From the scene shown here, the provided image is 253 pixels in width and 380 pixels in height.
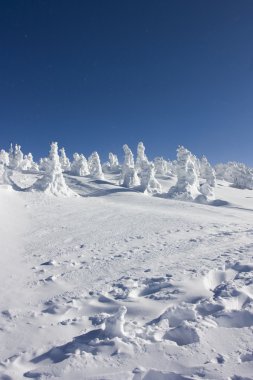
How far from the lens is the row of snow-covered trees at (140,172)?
4007 centimetres

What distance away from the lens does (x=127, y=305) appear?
6.99 meters

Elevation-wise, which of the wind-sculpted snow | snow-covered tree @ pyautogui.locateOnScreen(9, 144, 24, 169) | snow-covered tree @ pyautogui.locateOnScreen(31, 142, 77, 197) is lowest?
the wind-sculpted snow

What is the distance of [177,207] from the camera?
91.4 ft

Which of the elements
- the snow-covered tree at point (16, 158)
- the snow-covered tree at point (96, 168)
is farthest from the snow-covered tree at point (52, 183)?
the snow-covered tree at point (16, 158)

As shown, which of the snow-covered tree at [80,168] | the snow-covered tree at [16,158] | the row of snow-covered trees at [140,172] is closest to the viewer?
the row of snow-covered trees at [140,172]

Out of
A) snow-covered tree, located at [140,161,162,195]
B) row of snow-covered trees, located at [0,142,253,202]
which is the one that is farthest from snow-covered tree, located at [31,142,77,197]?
snow-covered tree, located at [140,161,162,195]

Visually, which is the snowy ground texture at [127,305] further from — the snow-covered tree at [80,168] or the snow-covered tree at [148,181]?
the snow-covered tree at [80,168]

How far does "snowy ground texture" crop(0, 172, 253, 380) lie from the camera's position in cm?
477

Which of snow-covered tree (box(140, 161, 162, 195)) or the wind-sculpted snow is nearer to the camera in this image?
the wind-sculpted snow

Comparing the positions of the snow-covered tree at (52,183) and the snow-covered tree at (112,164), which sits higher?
the snow-covered tree at (112,164)

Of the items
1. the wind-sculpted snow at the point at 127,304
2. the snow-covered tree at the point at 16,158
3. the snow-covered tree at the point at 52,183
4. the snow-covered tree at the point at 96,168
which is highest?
the snow-covered tree at the point at 16,158

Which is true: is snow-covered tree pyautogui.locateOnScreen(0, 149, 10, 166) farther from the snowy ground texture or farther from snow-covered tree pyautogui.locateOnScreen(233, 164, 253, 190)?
the snowy ground texture

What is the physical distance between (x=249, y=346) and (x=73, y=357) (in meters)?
2.90

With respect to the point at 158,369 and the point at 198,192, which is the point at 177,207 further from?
the point at 198,192
